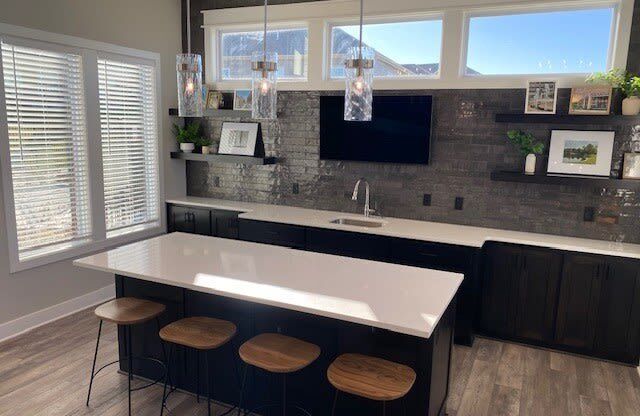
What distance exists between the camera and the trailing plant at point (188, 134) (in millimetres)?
5297

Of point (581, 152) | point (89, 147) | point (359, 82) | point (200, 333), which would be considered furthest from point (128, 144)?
point (581, 152)

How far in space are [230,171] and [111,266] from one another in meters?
2.85

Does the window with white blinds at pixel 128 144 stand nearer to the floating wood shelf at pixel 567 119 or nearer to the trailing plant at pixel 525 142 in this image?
the floating wood shelf at pixel 567 119

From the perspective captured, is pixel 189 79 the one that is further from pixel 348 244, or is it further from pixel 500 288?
Answer: pixel 500 288

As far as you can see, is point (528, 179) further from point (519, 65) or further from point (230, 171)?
point (230, 171)

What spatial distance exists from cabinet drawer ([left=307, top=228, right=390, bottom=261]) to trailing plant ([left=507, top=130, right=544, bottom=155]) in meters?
1.36

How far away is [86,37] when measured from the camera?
13.8 ft

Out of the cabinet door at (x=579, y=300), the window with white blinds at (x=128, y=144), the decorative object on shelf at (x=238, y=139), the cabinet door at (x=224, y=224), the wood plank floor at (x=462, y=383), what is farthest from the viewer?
the decorative object on shelf at (x=238, y=139)

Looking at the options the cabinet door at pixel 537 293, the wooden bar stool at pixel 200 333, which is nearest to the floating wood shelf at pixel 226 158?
the wooden bar stool at pixel 200 333

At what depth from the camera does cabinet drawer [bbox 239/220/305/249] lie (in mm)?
4332

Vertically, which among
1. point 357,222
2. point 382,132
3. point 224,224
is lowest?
point 224,224

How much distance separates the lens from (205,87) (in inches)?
211

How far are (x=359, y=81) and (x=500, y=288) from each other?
2.30 metres

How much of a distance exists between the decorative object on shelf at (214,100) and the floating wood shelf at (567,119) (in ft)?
9.54
